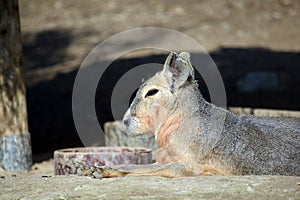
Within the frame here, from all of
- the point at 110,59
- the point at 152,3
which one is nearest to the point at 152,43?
the point at 110,59

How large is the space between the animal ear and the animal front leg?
1.75 ft

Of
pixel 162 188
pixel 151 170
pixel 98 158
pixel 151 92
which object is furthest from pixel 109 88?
pixel 162 188

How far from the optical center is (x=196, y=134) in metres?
4.91

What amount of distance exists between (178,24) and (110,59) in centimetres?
325

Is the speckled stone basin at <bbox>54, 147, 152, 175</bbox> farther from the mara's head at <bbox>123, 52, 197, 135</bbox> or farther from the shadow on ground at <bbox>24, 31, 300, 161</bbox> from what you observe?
the shadow on ground at <bbox>24, 31, 300, 161</bbox>

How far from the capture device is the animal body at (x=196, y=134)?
477 cm

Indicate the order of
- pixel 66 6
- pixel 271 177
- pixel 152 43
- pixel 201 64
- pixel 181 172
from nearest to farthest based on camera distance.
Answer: pixel 271 177, pixel 181 172, pixel 201 64, pixel 152 43, pixel 66 6

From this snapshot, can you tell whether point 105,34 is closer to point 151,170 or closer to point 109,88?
point 109,88

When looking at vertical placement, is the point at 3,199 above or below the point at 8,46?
below

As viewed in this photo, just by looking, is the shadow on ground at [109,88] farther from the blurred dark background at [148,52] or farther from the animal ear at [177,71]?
the animal ear at [177,71]

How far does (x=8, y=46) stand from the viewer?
7211 mm

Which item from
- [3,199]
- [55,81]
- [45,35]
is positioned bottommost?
[3,199]

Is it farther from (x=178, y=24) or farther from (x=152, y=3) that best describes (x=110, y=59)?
(x=152, y=3)

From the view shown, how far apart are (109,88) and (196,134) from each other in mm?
7457
